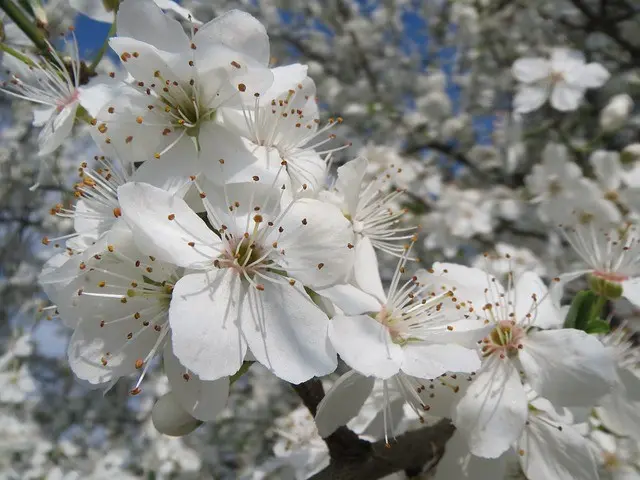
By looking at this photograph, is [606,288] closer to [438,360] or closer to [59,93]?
[438,360]

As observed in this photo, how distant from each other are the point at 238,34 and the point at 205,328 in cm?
45

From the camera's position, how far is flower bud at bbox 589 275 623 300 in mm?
1101

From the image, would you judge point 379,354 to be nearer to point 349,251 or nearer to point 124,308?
point 349,251

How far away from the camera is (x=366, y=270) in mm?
898

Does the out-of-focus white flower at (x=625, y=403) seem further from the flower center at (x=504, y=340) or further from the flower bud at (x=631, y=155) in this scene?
the flower bud at (x=631, y=155)

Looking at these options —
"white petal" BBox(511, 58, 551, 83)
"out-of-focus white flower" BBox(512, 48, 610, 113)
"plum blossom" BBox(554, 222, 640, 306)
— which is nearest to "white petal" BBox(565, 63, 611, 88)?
"out-of-focus white flower" BBox(512, 48, 610, 113)

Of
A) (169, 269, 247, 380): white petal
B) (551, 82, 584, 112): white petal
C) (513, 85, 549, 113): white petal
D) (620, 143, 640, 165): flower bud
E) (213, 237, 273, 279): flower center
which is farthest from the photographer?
(513, 85, 549, 113): white petal

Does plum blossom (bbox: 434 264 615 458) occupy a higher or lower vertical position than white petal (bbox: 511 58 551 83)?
higher

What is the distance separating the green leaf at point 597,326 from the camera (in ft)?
3.24

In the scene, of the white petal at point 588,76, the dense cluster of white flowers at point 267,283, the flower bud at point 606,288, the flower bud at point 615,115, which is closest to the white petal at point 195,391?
the dense cluster of white flowers at point 267,283

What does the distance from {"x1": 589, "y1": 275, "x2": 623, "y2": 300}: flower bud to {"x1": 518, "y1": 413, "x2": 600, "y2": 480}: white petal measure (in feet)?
0.96

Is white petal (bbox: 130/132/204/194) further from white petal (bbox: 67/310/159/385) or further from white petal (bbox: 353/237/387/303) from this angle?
white petal (bbox: 353/237/387/303)

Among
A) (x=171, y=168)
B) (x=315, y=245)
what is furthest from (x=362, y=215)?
(x=171, y=168)

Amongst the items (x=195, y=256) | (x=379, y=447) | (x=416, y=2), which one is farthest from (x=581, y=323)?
(x=416, y=2)
